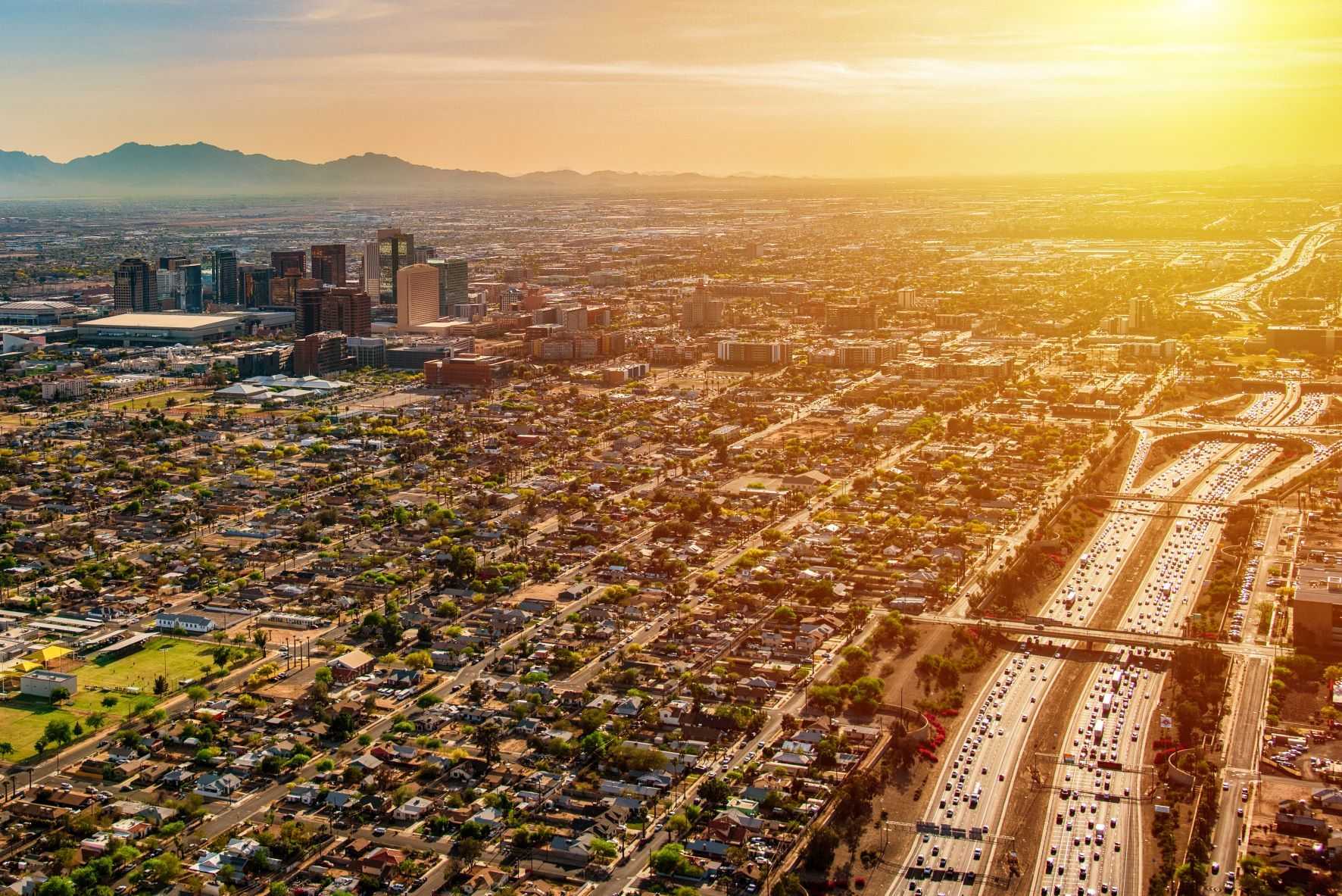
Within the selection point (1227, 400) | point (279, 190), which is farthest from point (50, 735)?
point (279, 190)

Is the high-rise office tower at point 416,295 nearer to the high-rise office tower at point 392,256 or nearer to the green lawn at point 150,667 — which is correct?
the high-rise office tower at point 392,256

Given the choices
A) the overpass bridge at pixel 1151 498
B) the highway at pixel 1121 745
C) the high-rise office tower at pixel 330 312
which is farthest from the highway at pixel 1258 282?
the highway at pixel 1121 745

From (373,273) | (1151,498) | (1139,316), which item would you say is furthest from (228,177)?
(1151,498)

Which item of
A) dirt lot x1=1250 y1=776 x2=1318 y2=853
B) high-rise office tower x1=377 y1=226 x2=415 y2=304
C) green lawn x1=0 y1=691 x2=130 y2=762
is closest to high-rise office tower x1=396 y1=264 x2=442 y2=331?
high-rise office tower x1=377 y1=226 x2=415 y2=304

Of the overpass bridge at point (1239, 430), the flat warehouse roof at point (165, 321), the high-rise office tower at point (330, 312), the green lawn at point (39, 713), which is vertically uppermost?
the high-rise office tower at point (330, 312)

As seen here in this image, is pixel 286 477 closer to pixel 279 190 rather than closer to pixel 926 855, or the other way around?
pixel 926 855

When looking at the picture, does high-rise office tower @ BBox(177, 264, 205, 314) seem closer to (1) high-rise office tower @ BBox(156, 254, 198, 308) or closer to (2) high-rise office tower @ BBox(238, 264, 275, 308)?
→ (1) high-rise office tower @ BBox(156, 254, 198, 308)

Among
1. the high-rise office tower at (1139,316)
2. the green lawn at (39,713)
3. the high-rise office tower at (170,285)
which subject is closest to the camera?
the green lawn at (39,713)
